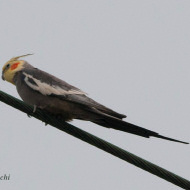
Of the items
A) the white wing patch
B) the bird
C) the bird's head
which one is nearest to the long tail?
the bird

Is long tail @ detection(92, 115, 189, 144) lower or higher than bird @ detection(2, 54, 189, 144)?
lower

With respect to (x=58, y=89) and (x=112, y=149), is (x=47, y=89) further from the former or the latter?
(x=112, y=149)

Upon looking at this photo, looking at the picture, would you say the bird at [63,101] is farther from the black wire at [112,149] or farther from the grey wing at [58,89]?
the black wire at [112,149]

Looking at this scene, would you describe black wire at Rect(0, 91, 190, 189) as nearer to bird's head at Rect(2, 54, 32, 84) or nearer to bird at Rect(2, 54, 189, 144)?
bird at Rect(2, 54, 189, 144)

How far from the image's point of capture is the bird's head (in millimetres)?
9006

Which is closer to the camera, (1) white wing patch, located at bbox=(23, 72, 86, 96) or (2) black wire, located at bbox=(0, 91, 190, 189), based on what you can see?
(2) black wire, located at bbox=(0, 91, 190, 189)

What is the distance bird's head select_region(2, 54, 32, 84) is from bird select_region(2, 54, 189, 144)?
1.15 feet

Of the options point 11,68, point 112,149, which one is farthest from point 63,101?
point 112,149

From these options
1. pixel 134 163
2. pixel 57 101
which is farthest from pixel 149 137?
pixel 57 101

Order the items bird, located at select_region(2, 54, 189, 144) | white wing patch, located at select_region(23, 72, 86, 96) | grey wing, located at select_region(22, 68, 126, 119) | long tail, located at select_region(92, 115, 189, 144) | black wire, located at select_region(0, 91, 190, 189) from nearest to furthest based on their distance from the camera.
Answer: black wire, located at select_region(0, 91, 190, 189) → long tail, located at select_region(92, 115, 189, 144) → bird, located at select_region(2, 54, 189, 144) → grey wing, located at select_region(22, 68, 126, 119) → white wing patch, located at select_region(23, 72, 86, 96)

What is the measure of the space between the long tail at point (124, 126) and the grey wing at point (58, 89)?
0.09 meters

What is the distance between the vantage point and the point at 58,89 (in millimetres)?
8156

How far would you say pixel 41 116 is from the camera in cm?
718

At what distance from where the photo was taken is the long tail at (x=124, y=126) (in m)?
6.95
